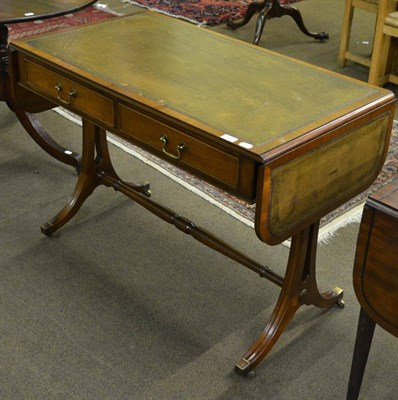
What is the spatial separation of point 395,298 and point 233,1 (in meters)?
4.30

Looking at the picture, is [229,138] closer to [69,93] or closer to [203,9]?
[69,93]

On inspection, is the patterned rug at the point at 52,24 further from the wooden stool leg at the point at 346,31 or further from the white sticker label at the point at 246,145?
the white sticker label at the point at 246,145

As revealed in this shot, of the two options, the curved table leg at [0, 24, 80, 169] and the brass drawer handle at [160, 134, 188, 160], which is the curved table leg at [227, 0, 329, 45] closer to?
the curved table leg at [0, 24, 80, 169]

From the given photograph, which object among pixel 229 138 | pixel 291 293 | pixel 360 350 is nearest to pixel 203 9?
pixel 291 293

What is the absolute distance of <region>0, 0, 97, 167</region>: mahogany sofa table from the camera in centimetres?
277

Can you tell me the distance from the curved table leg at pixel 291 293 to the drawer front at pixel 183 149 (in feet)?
1.27

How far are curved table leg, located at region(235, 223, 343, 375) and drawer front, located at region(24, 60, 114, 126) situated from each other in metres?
0.66

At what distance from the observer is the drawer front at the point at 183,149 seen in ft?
6.12

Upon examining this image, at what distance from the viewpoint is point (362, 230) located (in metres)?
1.67

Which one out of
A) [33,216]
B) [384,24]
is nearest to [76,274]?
[33,216]

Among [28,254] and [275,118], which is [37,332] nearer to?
[28,254]

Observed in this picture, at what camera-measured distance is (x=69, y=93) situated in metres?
2.28

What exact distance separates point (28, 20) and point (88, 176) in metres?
0.62

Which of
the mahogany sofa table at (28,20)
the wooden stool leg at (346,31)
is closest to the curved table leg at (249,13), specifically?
the wooden stool leg at (346,31)
